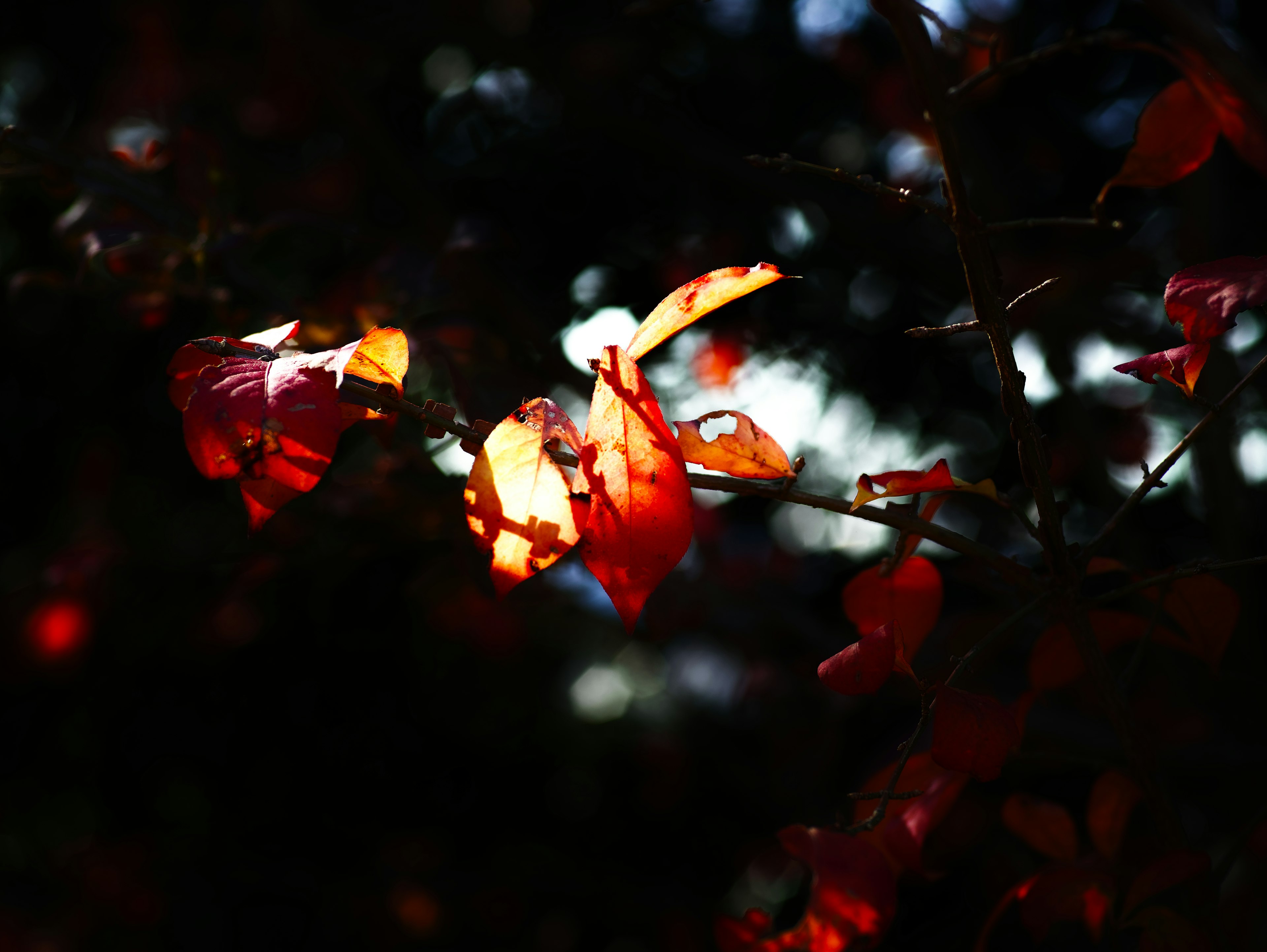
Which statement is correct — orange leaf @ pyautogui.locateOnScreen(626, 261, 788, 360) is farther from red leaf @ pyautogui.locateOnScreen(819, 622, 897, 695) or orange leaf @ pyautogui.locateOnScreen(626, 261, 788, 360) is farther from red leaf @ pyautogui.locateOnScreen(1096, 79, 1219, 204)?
red leaf @ pyautogui.locateOnScreen(1096, 79, 1219, 204)

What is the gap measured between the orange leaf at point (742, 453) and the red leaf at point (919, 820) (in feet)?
1.01

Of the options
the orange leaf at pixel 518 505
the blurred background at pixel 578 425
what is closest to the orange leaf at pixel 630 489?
the orange leaf at pixel 518 505

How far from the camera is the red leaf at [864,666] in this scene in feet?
1.58

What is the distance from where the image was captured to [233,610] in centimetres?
165

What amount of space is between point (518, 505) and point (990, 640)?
1.02ft

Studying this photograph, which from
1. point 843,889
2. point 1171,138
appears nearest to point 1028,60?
point 1171,138

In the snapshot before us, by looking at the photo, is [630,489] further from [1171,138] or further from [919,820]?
[1171,138]

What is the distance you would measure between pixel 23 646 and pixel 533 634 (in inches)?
43.1

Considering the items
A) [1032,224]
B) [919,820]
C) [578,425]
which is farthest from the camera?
[578,425]

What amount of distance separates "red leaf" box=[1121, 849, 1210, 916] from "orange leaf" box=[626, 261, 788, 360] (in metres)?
0.53

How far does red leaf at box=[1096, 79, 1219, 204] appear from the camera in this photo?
64 centimetres

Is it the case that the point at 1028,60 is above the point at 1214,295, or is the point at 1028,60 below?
above

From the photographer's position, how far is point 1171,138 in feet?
2.11

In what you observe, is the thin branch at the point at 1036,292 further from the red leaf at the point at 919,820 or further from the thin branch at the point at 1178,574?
the red leaf at the point at 919,820
